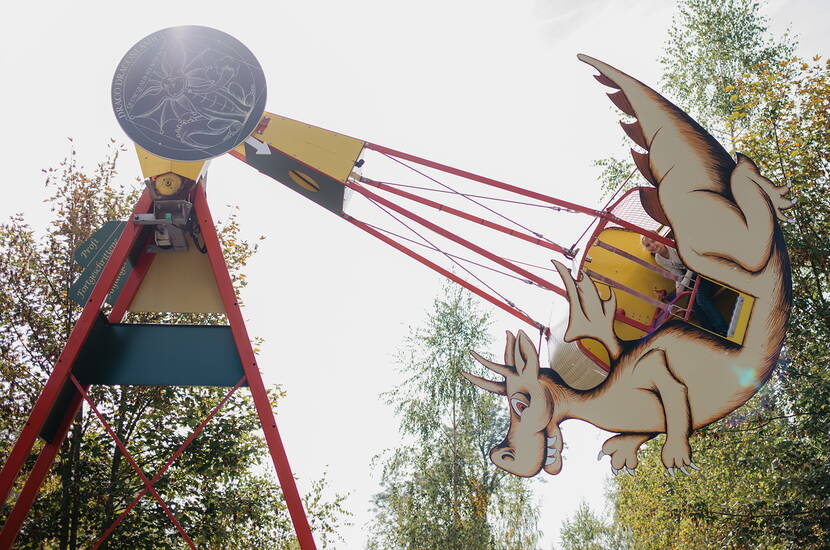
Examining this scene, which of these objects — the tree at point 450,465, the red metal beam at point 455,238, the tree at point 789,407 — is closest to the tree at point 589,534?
the tree at point 450,465

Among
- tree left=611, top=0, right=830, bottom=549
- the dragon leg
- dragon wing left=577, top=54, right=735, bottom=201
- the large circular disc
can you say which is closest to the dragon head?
Answer: the dragon leg

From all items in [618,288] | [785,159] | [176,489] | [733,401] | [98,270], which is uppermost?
[785,159]

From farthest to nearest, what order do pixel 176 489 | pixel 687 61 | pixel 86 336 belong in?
pixel 687 61, pixel 176 489, pixel 86 336

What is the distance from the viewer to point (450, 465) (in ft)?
61.6

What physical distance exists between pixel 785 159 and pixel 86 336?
1206 cm

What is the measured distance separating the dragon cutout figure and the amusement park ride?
1cm

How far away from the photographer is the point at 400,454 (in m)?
19.0

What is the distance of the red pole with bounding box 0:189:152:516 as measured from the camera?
20.7 ft

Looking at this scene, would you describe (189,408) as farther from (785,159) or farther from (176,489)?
(785,159)

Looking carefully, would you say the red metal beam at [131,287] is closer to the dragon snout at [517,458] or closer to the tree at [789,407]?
the dragon snout at [517,458]

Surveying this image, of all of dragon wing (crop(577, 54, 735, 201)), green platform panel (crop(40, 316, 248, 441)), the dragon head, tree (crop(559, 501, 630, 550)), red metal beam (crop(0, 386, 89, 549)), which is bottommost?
red metal beam (crop(0, 386, 89, 549))

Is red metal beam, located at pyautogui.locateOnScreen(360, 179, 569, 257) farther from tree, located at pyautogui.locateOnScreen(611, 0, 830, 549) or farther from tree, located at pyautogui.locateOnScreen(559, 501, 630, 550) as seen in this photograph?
tree, located at pyautogui.locateOnScreen(559, 501, 630, 550)

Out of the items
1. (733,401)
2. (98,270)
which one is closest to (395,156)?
(98,270)

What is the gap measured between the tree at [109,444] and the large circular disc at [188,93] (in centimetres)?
755
